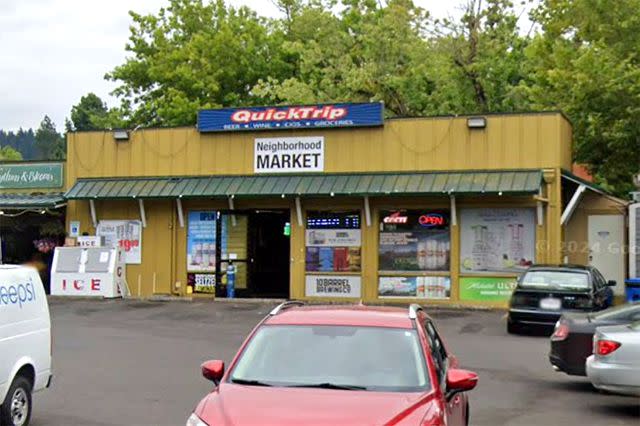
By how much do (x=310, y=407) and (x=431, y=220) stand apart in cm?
1804

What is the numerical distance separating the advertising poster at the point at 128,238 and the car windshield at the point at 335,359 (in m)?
19.5

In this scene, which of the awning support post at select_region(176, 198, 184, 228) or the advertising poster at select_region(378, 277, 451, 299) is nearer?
the advertising poster at select_region(378, 277, 451, 299)

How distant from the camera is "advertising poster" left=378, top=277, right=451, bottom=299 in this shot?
22797 mm

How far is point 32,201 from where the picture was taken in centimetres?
2591

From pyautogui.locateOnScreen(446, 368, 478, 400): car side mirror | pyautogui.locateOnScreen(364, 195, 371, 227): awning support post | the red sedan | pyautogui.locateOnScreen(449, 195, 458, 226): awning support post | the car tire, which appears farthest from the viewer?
pyautogui.locateOnScreen(364, 195, 371, 227): awning support post

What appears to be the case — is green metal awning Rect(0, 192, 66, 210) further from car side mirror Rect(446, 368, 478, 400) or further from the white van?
car side mirror Rect(446, 368, 478, 400)

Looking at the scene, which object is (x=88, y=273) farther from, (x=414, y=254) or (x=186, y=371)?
(x=186, y=371)

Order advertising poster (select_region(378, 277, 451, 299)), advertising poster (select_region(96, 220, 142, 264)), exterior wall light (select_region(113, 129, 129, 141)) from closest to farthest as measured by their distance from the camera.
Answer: advertising poster (select_region(378, 277, 451, 299))
advertising poster (select_region(96, 220, 142, 264))
exterior wall light (select_region(113, 129, 129, 141))

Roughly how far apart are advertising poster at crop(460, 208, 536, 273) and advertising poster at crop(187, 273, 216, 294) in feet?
24.1

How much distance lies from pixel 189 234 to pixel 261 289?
270cm

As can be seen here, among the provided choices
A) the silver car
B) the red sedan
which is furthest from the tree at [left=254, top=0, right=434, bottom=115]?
the red sedan

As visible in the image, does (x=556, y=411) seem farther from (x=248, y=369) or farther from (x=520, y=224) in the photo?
(x=520, y=224)

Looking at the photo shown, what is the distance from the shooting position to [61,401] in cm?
1016

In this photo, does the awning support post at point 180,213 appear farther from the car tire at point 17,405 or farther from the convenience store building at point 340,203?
the car tire at point 17,405
